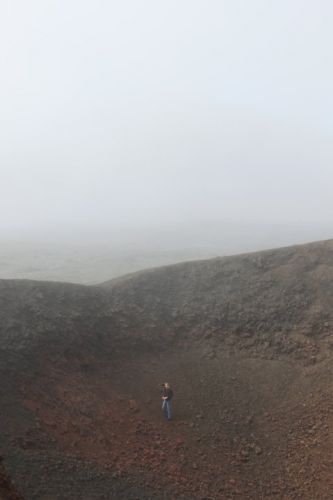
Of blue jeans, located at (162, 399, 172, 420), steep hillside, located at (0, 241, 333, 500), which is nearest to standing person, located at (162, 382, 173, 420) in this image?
blue jeans, located at (162, 399, 172, 420)

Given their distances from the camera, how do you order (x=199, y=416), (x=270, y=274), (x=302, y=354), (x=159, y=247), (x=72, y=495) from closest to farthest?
(x=72, y=495)
(x=199, y=416)
(x=302, y=354)
(x=270, y=274)
(x=159, y=247)

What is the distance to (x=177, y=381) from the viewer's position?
21.9 meters

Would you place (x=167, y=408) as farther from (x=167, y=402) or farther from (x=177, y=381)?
(x=177, y=381)

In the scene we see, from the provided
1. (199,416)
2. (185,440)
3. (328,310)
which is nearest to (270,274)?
(328,310)

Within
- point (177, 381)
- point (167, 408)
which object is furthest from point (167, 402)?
point (177, 381)

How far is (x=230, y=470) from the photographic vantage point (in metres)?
16.9

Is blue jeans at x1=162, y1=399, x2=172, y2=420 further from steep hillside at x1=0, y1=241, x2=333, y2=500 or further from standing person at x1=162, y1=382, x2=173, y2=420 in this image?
steep hillside at x1=0, y1=241, x2=333, y2=500

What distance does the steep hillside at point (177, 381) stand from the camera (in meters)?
15.3

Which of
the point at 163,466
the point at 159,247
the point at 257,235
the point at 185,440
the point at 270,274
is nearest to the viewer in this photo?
the point at 163,466

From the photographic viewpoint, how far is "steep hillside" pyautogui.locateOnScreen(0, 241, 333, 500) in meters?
15.3

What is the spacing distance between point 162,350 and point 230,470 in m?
8.04

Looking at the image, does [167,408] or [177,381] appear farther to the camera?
[177,381]

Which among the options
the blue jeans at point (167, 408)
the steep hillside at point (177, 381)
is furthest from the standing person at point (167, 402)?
the steep hillside at point (177, 381)

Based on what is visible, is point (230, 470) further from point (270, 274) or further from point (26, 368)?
point (270, 274)
